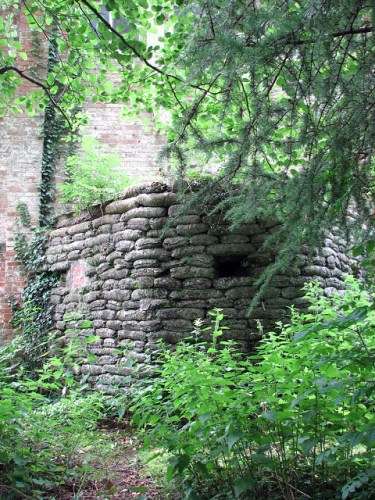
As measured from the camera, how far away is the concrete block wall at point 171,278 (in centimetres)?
495

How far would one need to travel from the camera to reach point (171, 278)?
16.9ft

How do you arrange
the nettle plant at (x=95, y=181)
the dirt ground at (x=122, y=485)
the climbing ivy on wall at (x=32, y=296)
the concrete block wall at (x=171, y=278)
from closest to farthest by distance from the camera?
the dirt ground at (x=122, y=485), the concrete block wall at (x=171, y=278), the nettle plant at (x=95, y=181), the climbing ivy on wall at (x=32, y=296)

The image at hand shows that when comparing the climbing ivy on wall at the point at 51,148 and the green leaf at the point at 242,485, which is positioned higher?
the climbing ivy on wall at the point at 51,148

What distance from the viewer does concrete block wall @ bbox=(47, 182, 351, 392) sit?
16.2 ft

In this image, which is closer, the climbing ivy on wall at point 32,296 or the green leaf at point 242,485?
the green leaf at point 242,485

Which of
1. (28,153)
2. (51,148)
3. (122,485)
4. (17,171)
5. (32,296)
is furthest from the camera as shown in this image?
(51,148)

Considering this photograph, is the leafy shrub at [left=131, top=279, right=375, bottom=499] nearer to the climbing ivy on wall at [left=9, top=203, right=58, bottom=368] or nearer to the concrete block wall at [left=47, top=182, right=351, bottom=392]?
the concrete block wall at [left=47, top=182, right=351, bottom=392]

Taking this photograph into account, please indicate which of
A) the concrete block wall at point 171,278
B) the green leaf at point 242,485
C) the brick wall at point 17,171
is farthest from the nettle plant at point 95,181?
the green leaf at point 242,485

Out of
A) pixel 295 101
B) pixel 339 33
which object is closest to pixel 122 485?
pixel 295 101

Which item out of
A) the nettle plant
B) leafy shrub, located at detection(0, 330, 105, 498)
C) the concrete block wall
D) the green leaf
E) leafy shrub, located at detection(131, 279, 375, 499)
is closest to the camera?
the green leaf

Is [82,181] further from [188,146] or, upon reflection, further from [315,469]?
[315,469]

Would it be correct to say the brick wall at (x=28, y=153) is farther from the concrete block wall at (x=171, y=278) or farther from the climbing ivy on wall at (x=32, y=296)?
the concrete block wall at (x=171, y=278)

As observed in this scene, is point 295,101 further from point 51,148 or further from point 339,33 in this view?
point 51,148

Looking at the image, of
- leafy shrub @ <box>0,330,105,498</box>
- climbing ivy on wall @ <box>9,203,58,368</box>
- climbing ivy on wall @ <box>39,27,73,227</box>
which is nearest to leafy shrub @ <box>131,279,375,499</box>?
leafy shrub @ <box>0,330,105,498</box>
